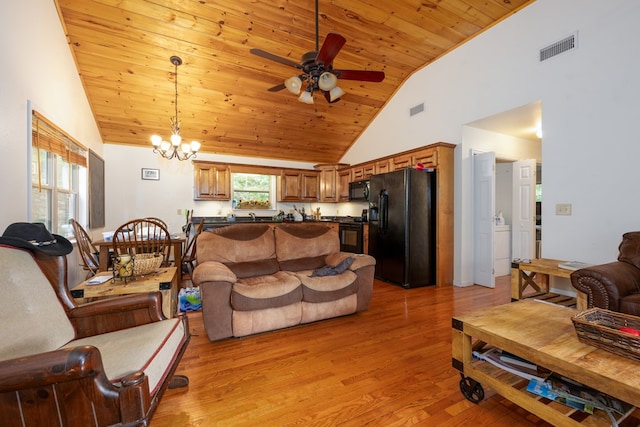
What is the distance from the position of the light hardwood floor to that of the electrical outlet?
178 cm

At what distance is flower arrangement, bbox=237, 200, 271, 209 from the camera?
632 centimetres

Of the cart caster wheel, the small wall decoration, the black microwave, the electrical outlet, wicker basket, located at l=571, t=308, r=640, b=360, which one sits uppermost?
the small wall decoration

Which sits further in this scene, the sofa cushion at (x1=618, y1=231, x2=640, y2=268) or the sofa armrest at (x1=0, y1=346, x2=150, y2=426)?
the sofa cushion at (x1=618, y1=231, x2=640, y2=268)

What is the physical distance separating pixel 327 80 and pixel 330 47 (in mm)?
290

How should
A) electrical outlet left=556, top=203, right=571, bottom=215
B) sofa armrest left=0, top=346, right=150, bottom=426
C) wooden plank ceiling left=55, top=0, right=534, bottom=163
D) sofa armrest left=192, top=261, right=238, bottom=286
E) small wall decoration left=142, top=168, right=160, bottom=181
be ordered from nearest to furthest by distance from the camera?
sofa armrest left=0, top=346, right=150, bottom=426 < sofa armrest left=192, top=261, right=238, bottom=286 < electrical outlet left=556, top=203, right=571, bottom=215 < wooden plank ceiling left=55, top=0, right=534, bottom=163 < small wall decoration left=142, top=168, right=160, bottom=181

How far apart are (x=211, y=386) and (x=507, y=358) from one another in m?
1.88

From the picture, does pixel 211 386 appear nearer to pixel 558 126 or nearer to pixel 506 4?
pixel 558 126

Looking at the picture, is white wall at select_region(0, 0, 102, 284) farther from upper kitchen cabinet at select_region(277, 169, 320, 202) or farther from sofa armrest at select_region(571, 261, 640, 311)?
sofa armrest at select_region(571, 261, 640, 311)

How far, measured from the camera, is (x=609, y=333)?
50.9 inches

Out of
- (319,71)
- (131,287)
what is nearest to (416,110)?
(319,71)

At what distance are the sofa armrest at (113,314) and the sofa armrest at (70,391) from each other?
1.98 feet

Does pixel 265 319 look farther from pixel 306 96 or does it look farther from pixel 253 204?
pixel 253 204

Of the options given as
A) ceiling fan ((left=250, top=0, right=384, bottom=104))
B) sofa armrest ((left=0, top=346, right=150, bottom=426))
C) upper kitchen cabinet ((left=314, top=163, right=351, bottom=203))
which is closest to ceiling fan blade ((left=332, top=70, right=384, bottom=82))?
ceiling fan ((left=250, top=0, right=384, bottom=104))

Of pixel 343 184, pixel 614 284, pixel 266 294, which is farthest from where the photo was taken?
pixel 343 184
